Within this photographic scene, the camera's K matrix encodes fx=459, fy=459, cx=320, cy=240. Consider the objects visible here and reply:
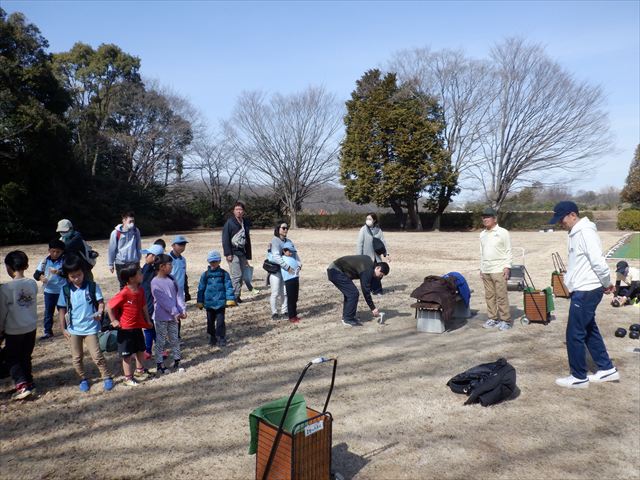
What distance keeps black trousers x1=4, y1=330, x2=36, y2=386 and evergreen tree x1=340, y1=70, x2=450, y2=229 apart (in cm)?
3295

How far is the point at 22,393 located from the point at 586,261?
5951 mm

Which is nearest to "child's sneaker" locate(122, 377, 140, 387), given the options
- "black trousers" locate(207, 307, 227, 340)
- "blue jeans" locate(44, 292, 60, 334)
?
"black trousers" locate(207, 307, 227, 340)

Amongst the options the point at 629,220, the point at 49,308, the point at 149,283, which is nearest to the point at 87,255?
the point at 49,308

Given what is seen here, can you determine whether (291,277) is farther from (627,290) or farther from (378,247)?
(627,290)

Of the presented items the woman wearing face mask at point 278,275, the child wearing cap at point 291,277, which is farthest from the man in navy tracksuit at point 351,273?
the woman wearing face mask at point 278,275

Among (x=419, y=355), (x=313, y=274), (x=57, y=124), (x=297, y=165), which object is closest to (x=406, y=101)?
(x=297, y=165)

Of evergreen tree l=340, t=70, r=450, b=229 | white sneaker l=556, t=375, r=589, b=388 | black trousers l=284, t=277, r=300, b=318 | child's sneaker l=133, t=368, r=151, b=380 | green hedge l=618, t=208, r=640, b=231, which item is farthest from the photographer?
evergreen tree l=340, t=70, r=450, b=229

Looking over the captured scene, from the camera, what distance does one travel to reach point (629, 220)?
3175 centimetres

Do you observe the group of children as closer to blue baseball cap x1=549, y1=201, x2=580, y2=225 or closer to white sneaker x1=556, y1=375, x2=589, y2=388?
white sneaker x1=556, y1=375, x2=589, y2=388

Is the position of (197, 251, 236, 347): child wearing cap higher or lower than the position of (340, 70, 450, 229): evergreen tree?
lower

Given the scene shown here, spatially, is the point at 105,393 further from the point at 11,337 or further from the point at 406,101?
the point at 406,101

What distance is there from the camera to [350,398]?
466 cm

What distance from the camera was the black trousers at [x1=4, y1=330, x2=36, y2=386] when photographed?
15.4 ft

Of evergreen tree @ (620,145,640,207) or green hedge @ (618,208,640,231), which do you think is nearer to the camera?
green hedge @ (618,208,640,231)
